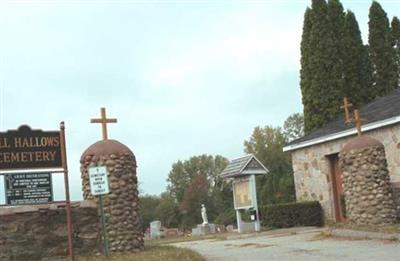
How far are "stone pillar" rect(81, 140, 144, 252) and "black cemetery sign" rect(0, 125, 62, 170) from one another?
1.36m

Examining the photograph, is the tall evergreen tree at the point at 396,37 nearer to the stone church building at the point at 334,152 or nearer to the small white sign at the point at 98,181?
the stone church building at the point at 334,152

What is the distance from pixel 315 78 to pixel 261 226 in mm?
8988

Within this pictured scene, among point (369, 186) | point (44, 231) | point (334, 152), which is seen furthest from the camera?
point (334, 152)

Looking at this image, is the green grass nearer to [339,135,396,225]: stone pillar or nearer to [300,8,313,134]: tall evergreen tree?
[339,135,396,225]: stone pillar

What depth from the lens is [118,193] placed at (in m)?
16.0

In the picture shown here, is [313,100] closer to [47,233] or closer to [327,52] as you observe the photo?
[327,52]

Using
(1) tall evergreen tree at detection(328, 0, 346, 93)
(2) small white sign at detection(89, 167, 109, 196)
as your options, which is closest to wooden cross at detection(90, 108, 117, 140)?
(2) small white sign at detection(89, 167, 109, 196)

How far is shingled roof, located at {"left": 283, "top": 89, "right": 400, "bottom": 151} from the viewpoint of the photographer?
22.3 metres

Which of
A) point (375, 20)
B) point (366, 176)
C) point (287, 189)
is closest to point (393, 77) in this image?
point (375, 20)

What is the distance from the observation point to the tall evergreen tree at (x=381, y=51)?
118 feet

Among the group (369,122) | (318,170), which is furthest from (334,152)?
(369,122)

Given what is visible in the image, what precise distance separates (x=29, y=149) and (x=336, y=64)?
69.6 feet

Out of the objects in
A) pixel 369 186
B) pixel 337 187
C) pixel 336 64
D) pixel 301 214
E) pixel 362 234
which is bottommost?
pixel 362 234

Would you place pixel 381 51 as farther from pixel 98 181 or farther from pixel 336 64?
pixel 98 181
